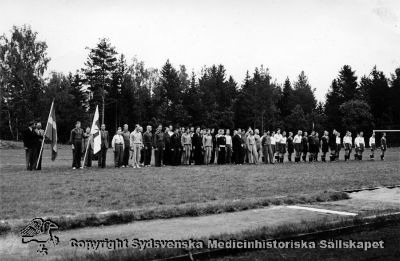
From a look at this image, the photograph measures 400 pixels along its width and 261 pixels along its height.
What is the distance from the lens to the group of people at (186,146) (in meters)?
20.7

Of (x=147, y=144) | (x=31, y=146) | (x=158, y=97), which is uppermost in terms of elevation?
(x=158, y=97)

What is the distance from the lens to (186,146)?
23359mm

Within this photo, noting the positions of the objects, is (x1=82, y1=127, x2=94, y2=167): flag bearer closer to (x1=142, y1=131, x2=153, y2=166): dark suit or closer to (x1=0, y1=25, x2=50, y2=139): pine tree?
(x1=142, y1=131, x2=153, y2=166): dark suit

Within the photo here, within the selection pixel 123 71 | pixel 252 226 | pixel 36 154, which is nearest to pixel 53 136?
pixel 36 154

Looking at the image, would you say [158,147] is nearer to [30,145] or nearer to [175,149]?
[175,149]

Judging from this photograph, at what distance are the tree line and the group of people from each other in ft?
123

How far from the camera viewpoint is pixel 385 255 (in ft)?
20.1

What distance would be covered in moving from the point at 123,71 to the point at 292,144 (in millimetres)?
52309

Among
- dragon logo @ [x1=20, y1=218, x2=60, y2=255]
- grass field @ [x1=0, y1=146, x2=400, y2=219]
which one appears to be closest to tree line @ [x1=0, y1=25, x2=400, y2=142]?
grass field @ [x1=0, y1=146, x2=400, y2=219]

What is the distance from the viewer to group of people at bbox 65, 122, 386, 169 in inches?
816

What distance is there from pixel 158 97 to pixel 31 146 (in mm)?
50715

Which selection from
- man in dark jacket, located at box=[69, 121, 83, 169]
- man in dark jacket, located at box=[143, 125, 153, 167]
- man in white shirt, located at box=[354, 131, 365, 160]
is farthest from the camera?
man in white shirt, located at box=[354, 131, 365, 160]

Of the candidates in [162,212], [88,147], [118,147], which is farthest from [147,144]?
[162,212]

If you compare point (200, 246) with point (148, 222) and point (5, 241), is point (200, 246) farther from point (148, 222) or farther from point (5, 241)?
point (5, 241)
